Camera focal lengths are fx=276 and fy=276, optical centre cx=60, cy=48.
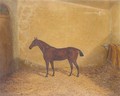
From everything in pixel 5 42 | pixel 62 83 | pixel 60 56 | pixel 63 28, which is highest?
pixel 63 28

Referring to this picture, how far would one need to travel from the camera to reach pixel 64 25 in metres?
2.57

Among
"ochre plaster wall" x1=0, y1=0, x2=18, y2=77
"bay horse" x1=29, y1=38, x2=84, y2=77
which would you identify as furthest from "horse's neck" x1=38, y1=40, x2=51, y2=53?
"ochre plaster wall" x1=0, y1=0, x2=18, y2=77

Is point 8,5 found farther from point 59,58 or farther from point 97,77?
point 97,77

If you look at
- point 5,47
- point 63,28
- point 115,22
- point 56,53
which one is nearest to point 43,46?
point 56,53

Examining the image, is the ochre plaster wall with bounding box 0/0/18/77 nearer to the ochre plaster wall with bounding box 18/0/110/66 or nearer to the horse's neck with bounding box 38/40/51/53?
the ochre plaster wall with bounding box 18/0/110/66

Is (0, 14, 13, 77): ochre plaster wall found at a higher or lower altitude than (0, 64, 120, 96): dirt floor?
higher

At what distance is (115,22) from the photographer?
2.59 meters


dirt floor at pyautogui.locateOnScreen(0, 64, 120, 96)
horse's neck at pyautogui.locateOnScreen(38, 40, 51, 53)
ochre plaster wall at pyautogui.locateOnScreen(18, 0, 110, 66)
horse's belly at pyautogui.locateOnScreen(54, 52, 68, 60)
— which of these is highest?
ochre plaster wall at pyautogui.locateOnScreen(18, 0, 110, 66)

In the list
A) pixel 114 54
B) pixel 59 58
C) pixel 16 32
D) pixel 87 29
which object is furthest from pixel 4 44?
pixel 114 54

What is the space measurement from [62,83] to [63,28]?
51 centimetres

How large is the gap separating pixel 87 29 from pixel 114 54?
0.34 meters

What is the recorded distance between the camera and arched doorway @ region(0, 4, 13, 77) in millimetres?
2539

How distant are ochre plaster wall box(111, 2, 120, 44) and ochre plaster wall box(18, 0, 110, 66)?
46 mm

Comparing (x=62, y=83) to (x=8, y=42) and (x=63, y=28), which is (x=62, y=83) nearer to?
(x=63, y=28)
